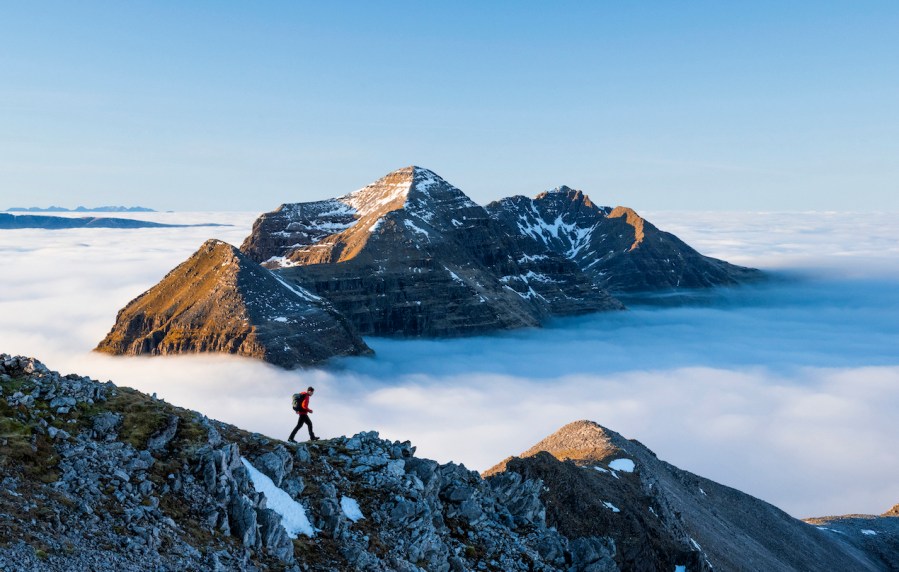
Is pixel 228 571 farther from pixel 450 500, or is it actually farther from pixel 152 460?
pixel 450 500

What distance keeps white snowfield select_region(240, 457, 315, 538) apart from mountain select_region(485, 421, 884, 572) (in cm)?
2788

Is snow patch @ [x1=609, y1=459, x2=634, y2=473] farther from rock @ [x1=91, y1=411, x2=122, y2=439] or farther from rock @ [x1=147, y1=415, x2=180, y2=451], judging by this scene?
rock @ [x1=91, y1=411, x2=122, y2=439]

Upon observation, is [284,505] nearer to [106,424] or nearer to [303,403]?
[106,424]

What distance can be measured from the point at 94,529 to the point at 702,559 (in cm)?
6503

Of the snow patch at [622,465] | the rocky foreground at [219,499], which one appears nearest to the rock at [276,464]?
the rocky foreground at [219,499]

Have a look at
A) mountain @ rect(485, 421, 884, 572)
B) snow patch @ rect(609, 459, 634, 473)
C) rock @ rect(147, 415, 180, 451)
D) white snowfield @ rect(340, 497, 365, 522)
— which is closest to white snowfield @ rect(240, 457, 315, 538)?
white snowfield @ rect(340, 497, 365, 522)

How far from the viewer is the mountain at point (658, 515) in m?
75.2

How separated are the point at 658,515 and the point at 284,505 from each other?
58.2m

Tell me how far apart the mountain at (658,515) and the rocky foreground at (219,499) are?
14122 millimetres

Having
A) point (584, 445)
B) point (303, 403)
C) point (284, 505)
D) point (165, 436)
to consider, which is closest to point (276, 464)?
point (284, 505)

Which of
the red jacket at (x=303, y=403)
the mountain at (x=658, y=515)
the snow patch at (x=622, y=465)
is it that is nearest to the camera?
the red jacket at (x=303, y=403)

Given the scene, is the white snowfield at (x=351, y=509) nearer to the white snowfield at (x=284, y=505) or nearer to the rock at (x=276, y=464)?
the white snowfield at (x=284, y=505)

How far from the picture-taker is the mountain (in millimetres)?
75188

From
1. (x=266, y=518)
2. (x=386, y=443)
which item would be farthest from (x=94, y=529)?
(x=386, y=443)
